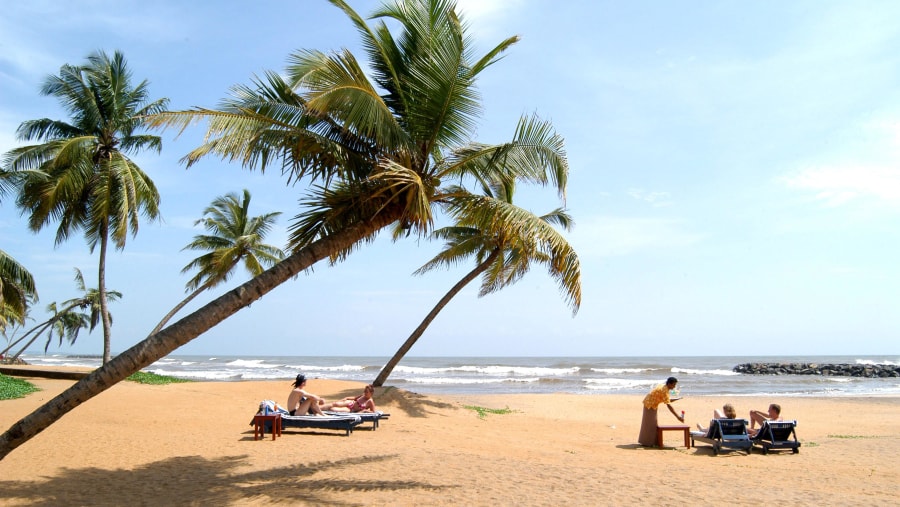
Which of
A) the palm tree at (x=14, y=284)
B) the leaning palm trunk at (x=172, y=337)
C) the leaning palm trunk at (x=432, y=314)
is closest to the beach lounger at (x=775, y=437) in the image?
the leaning palm trunk at (x=172, y=337)

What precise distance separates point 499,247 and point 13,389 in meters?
14.0

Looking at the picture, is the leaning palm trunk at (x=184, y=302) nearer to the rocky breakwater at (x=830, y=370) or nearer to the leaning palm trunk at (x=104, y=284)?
the leaning palm trunk at (x=104, y=284)

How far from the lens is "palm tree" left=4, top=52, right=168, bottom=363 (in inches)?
695

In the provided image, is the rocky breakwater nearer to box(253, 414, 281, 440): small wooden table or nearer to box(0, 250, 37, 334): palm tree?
box(253, 414, 281, 440): small wooden table

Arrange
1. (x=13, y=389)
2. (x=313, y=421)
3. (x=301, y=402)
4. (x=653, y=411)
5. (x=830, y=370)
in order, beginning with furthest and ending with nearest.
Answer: (x=830, y=370) < (x=13, y=389) < (x=301, y=402) < (x=653, y=411) < (x=313, y=421)

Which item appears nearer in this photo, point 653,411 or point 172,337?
point 172,337

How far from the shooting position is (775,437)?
33.3 feet

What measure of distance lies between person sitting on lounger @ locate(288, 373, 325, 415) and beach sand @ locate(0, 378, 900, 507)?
399mm

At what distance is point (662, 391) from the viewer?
1054 centimetres

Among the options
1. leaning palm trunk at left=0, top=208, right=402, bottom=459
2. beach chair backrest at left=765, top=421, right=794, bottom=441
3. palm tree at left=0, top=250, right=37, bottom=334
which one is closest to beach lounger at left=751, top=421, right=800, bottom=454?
beach chair backrest at left=765, top=421, right=794, bottom=441

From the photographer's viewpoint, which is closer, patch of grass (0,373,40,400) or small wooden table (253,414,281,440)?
small wooden table (253,414,281,440)

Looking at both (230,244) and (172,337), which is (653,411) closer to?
(172,337)

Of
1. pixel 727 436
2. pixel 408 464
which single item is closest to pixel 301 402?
pixel 408 464

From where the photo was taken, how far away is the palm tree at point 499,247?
24.3ft
